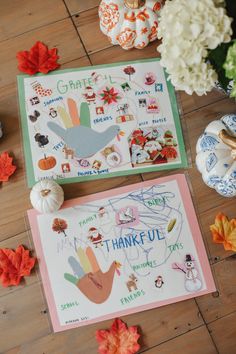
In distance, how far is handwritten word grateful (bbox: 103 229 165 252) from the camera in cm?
81

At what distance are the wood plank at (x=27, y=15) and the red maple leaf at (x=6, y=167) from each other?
0.90 ft

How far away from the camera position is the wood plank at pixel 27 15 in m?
0.93

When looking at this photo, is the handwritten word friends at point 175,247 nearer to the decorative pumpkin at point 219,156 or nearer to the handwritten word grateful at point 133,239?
the handwritten word grateful at point 133,239

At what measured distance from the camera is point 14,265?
31.2 inches

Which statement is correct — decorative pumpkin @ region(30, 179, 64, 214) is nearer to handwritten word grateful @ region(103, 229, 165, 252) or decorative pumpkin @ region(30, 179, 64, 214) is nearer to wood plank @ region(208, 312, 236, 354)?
handwritten word grateful @ region(103, 229, 165, 252)

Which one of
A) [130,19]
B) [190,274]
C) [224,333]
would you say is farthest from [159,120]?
[224,333]

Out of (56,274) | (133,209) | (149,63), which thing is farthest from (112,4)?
(56,274)

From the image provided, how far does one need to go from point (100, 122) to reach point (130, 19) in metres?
0.21

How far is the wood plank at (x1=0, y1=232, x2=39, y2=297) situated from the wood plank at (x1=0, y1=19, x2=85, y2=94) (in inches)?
12.9

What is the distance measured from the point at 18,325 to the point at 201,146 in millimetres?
476

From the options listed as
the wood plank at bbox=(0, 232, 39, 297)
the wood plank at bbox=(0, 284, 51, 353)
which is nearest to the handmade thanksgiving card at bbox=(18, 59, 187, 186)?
the wood plank at bbox=(0, 232, 39, 297)

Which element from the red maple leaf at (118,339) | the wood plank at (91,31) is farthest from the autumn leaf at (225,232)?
the wood plank at (91,31)

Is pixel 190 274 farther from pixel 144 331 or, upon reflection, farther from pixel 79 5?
pixel 79 5

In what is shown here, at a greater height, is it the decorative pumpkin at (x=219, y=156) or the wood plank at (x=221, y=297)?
the decorative pumpkin at (x=219, y=156)
